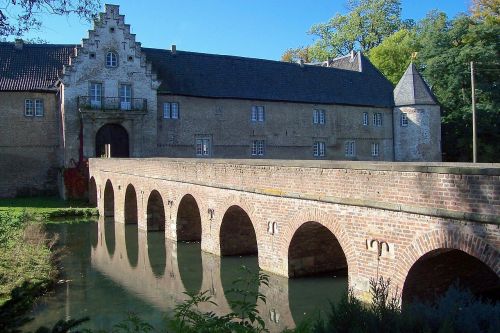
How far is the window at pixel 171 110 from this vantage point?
109ft

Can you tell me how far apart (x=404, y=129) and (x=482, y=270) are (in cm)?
3213

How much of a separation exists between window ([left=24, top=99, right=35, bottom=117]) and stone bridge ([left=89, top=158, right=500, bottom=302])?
17661mm

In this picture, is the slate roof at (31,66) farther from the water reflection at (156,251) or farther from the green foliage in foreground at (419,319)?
the green foliage in foreground at (419,319)

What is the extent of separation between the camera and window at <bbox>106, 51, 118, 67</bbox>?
3148 cm

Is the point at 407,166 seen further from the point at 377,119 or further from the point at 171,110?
the point at 377,119

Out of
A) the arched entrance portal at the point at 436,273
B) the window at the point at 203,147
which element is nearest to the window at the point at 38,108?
the window at the point at 203,147

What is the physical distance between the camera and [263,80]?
124ft

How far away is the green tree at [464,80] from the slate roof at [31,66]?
87.4ft

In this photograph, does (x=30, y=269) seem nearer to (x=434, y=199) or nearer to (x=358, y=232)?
(x=358, y=232)

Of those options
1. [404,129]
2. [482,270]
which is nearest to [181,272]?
[482,270]

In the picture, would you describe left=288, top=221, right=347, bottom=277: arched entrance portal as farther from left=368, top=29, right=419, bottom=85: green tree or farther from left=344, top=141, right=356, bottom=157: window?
left=368, top=29, right=419, bottom=85: green tree

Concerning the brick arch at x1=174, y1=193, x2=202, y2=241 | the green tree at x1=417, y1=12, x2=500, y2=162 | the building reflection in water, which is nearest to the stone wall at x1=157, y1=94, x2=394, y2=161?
the green tree at x1=417, y1=12, x2=500, y2=162

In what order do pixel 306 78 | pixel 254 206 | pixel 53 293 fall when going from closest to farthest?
1. pixel 53 293
2. pixel 254 206
3. pixel 306 78

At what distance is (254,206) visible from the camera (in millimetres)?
13703
